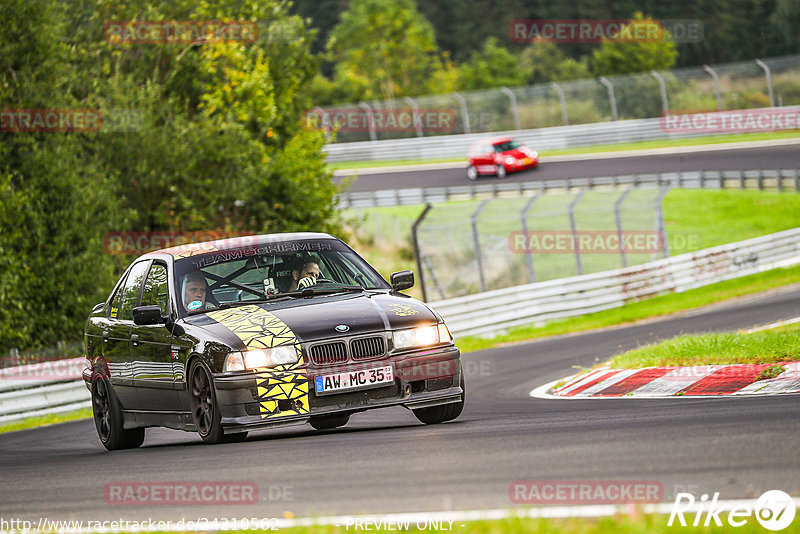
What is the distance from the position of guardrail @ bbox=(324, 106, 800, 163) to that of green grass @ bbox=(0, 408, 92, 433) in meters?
31.3

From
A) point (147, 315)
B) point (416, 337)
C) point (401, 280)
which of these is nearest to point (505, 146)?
point (401, 280)

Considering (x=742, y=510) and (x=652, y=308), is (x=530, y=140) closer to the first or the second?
(x=652, y=308)

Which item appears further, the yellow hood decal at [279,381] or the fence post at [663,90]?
the fence post at [663,90]

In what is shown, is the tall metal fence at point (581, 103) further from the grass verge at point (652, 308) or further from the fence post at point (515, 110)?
the grass verge at point (652, 308)

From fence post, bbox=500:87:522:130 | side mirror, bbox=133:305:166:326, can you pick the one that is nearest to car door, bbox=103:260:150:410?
side mirror, bbox=133:305:166:326

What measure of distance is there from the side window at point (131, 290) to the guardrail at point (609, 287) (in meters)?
10.2

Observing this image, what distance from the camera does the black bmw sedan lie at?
7891 millimetres

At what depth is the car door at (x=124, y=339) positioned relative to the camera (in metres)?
9.62

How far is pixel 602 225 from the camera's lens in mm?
32188

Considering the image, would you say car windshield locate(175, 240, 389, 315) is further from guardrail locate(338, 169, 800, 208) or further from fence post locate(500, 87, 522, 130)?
fence post locate(500, 87, 522, 130)

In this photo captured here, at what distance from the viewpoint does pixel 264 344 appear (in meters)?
7.90

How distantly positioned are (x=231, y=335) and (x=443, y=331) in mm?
1555

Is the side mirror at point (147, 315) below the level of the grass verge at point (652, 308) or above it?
above

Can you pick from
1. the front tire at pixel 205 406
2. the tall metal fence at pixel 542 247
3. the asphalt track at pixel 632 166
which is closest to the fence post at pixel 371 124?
the asphalt track at pixel 632 166
